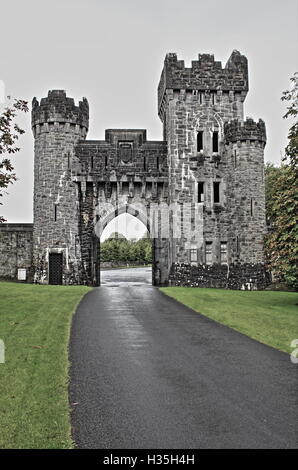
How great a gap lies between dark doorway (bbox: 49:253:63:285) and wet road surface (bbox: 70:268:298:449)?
18075mm

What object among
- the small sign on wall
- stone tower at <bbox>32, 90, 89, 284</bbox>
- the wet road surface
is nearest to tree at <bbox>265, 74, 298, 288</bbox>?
the wet road surface

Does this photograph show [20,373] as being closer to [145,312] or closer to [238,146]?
[145,312]

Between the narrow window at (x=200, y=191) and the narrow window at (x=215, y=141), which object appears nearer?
the narrow window at (x=200, y=191)

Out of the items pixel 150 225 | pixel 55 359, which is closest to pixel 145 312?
pixel 55 359

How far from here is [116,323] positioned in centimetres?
1509

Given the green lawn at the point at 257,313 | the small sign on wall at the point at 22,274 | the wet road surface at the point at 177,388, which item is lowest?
the wet road surface at the point at 177,388

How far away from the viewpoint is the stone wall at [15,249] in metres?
33.7

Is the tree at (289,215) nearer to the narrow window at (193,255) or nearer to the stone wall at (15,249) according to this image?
the narrow window at (193,255)

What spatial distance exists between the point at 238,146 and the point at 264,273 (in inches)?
337

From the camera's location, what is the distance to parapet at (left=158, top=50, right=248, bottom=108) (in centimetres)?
3331

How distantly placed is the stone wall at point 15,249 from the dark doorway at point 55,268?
1.86 meters

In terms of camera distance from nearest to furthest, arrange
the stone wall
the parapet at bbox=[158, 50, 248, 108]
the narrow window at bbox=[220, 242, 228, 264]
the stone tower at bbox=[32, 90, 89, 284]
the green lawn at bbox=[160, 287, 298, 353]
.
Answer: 1. the green lawn at bbox=[160, 287, 298, 353]
2. the stone tower at bbox=[32, 90, 89, 284]
3. the narrow window at bbox=[220, 242, 228, 264]
4. the parapet at bbox=[158, 50, 248, 108]
5. the stone wall

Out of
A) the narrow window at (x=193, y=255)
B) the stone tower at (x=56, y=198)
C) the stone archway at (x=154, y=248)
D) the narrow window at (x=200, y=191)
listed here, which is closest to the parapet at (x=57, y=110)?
the stone tower at (x=56, y=198)

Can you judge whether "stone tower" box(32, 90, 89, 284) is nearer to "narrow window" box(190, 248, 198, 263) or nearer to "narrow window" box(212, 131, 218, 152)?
"narrow window" box(190, 248, 198, 263)
